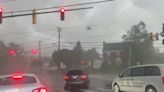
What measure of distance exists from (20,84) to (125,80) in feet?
38.0

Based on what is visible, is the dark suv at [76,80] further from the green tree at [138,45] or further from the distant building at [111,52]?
the distant building at [111,52]

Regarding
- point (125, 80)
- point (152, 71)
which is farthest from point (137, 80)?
point (125, 80)

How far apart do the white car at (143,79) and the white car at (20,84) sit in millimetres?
8216

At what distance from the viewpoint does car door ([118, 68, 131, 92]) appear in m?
23.3

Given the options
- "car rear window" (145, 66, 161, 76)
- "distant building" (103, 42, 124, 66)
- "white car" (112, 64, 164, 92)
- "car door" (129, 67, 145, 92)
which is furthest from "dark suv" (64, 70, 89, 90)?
"distant building" (103, 42, 124, 66)

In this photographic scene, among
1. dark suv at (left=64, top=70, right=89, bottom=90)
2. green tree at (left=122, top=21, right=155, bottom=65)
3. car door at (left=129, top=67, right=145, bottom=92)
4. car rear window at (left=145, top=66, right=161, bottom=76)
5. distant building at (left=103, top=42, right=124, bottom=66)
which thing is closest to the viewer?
car rear window at (left=145, top=66, right=161, bottom=76)

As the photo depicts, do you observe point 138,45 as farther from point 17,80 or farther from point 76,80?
point 17,80

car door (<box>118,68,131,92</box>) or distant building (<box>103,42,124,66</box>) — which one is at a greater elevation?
distant building (<box>103,42,124,66</box>)

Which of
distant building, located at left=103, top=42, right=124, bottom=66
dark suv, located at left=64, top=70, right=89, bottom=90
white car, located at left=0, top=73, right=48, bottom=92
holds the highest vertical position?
distant building, located at left=103, top=42, right=124, bottom=66

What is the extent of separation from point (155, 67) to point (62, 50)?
98.5 m

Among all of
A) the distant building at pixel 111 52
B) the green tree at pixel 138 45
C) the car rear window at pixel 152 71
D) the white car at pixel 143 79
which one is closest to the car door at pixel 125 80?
the white car at pixel 143 79

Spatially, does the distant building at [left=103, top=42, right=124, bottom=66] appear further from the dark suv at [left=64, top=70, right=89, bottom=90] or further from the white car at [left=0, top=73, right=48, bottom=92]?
the white car at [left=0, top=73, right=48, bottom=92]

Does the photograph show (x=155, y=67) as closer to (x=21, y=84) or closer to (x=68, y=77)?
(x=21, y=84)

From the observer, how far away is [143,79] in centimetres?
2133
